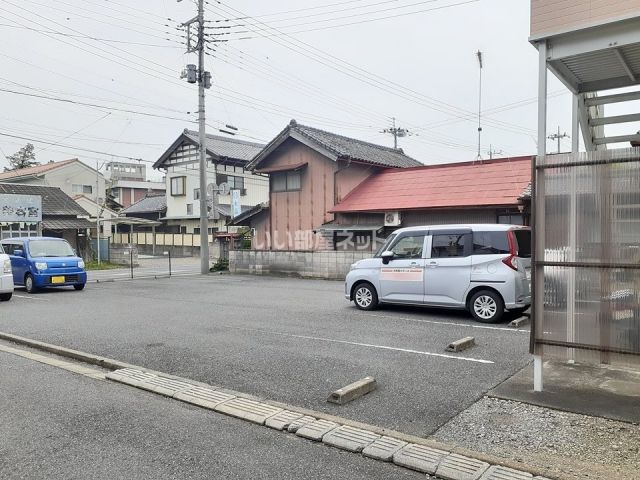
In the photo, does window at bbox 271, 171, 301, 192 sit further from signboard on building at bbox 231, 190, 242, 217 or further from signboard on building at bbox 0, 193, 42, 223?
signboard on building at bbox 0, 193, 42, 223

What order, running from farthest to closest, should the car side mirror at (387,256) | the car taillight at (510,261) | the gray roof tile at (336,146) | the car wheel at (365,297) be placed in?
the gray roof tile at (336,146)
the car wheel at (365,297)
the car side mirror at (387,256)
the car taillight at (510,261)

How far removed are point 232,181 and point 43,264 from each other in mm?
22749

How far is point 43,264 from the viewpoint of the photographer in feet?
46.1

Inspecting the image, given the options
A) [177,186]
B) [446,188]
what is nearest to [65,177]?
[177,186]

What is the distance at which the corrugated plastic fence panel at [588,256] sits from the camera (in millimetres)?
4242

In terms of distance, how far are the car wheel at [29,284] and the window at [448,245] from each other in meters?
11.6

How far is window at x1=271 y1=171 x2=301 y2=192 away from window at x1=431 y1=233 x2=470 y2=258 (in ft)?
40.6

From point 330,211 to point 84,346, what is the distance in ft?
42.2

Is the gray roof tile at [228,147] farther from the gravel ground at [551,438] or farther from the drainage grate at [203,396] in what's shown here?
the gravel ground at [551,438]

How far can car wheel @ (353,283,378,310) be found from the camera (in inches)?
389

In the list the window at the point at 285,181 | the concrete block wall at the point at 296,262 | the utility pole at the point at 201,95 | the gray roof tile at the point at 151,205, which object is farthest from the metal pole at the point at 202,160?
the gray roof tile at the point at 151,205

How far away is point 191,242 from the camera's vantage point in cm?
3688

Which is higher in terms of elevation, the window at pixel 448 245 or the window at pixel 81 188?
the window at pixel 81 188

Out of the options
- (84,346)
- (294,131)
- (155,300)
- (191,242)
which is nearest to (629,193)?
(84,346)
